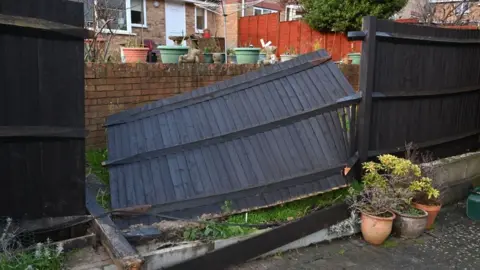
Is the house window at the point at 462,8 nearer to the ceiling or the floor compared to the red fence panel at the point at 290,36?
nearer to the ceiling

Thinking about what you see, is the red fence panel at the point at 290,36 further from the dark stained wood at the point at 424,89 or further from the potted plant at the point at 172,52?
the dark stained wood at the point at 424,89

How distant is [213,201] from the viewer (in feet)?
13.0

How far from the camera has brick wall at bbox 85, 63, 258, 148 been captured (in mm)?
5691

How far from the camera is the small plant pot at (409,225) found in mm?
4207

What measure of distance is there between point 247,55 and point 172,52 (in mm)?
1669

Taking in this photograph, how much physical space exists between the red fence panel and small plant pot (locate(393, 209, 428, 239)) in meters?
9.46

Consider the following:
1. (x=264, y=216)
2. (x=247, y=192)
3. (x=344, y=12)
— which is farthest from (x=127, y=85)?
(x=344, y=12)

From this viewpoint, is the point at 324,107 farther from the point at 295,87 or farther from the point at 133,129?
the point at 133,129

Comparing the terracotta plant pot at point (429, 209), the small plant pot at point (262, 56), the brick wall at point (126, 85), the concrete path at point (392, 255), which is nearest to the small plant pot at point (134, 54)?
the brick wall at point (126, 85)

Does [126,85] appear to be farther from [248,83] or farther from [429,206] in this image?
[429,206]

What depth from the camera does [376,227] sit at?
4.05m

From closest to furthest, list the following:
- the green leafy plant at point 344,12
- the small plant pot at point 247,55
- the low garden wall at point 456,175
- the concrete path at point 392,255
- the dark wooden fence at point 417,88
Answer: the concrete path at point 392,255 → the dark wooden fence at point 417,88 → the low garden wall at point 456,175 → the small plant pot at point 247,55 → the green leafy plant at point 344,12

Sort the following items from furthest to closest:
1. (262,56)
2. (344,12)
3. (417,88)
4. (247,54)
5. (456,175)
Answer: (344,12)
(262,56)
(247,54)
(456,175)
(417,88)

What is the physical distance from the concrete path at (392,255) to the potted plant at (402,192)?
0.16 meters
